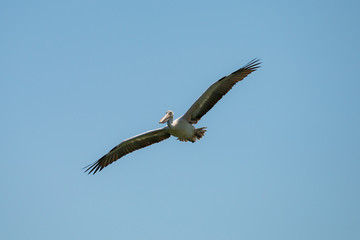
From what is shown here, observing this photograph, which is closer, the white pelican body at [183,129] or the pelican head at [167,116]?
the white pelican body at [183,129]

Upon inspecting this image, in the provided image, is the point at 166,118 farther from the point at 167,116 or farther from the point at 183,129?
the point at 183,129

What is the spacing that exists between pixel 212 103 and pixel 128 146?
275cm

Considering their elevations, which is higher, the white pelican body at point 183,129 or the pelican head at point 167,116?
the pelican head at point 167,116

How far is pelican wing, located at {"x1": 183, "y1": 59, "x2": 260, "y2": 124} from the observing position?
1445cm

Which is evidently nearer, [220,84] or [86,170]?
[220,84]

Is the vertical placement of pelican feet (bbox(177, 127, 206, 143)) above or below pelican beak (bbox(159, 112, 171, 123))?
below

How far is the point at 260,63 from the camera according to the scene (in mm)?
14578

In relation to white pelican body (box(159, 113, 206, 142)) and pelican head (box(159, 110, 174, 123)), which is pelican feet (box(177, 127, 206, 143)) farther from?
pelican head (box(159, 110, 174, 123))

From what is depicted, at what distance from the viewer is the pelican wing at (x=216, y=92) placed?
569 inches

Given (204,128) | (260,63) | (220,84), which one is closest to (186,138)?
(204,128)

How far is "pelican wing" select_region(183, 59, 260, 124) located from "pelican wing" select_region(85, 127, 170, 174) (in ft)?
3.45

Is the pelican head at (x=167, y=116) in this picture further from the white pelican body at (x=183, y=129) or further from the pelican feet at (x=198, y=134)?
the pelican feet at (x=198, y=134)

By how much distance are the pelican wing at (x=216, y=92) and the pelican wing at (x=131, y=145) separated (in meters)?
1.05

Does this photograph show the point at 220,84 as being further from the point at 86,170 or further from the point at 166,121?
the point at 86,170
